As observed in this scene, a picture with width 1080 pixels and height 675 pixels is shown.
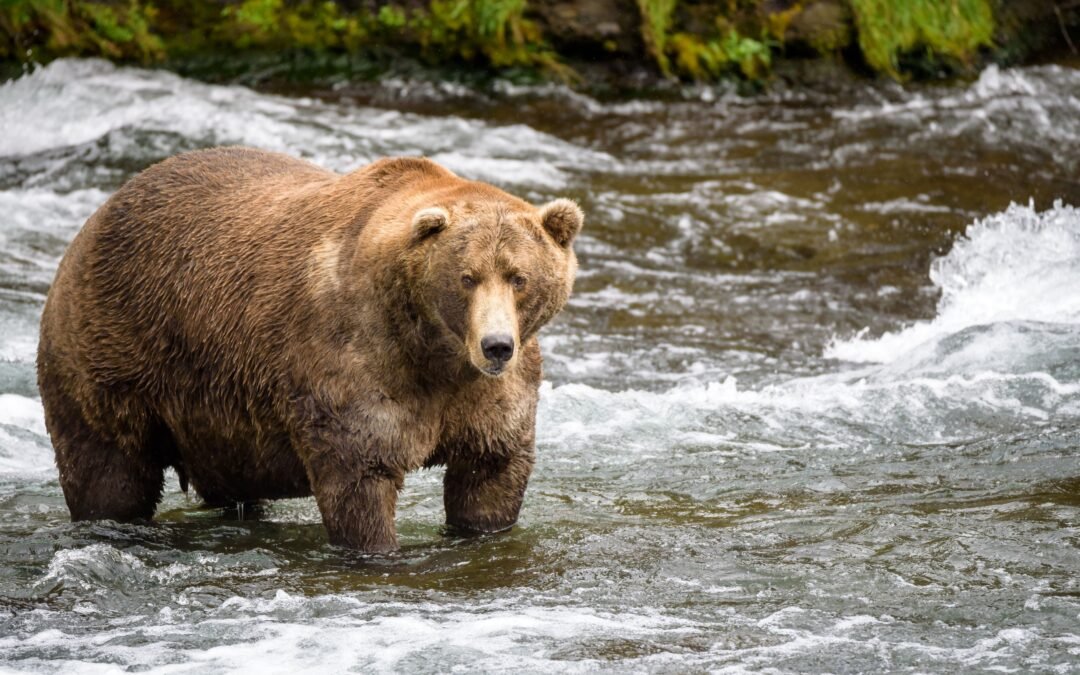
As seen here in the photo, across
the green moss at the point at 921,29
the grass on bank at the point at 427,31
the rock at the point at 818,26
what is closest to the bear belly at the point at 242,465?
the grass on bank at the point at 427,31

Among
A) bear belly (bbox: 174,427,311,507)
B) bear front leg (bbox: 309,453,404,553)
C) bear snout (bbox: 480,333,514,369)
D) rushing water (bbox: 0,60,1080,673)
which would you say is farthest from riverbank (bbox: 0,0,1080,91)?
bear snout (bbox: 480,333,514,369)

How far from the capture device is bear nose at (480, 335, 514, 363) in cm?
622

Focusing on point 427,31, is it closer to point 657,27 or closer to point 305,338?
point 657,27

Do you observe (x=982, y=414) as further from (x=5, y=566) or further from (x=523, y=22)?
(x=523, y=22)

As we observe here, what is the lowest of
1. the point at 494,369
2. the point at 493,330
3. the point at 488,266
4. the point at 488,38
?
the point at 494,369

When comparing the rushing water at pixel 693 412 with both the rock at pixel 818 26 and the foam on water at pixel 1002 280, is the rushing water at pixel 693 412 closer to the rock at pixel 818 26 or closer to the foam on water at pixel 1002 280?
the foam on water at pixel 1002 280

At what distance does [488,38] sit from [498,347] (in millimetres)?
13325

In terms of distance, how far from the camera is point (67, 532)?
770 cm

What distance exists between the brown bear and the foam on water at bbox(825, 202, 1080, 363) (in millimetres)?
5275

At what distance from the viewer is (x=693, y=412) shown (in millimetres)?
10141

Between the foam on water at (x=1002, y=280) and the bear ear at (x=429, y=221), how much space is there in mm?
5636

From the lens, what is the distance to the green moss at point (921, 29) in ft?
64.2

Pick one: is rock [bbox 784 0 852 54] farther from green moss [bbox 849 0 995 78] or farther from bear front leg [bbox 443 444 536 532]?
bear front leg [bbox 443 444 536 532]

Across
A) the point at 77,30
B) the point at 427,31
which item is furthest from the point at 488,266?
the point at 77,30
